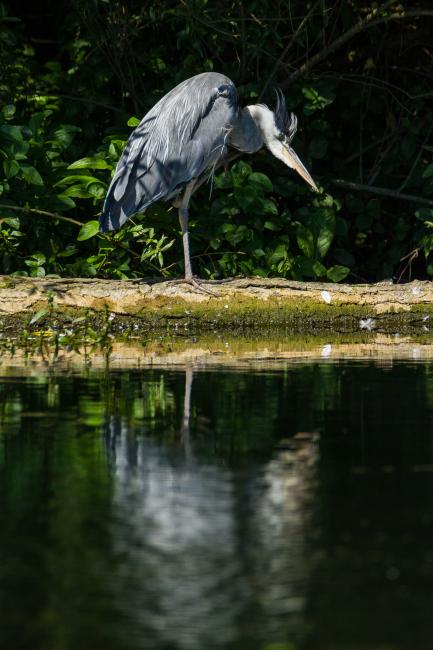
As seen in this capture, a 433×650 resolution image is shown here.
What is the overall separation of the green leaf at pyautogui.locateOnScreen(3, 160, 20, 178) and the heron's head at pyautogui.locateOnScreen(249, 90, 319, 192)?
1.87 metres

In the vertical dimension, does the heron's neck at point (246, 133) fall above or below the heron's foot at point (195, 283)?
above

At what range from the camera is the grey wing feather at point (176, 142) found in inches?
347

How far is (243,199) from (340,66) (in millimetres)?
2406

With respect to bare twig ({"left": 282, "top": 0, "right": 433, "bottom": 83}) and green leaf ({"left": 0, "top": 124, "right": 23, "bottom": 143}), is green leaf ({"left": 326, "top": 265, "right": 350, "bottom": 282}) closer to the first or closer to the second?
bare twig ({"left": 282, "top": 0, "right": 433, "bottom": 83})

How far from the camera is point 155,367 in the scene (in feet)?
21.3

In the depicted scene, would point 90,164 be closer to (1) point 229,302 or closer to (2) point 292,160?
(2) point 292,160

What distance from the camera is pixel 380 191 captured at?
10.6 m

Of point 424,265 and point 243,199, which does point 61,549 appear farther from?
point 424,265

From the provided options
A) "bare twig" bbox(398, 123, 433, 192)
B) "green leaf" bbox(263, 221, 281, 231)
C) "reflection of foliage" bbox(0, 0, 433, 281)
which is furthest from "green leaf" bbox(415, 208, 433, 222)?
"green leaf" bbox(263, 221, 281, 231)

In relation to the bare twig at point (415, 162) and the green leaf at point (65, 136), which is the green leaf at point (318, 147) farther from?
the green leaf at point (65, 136)

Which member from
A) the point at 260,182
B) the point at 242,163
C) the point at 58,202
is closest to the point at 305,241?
the point at 260,182

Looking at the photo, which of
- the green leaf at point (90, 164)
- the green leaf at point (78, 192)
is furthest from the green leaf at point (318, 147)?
the green leaf at point (78, 192)

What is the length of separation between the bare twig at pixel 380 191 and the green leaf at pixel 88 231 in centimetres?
251

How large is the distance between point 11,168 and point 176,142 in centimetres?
123
